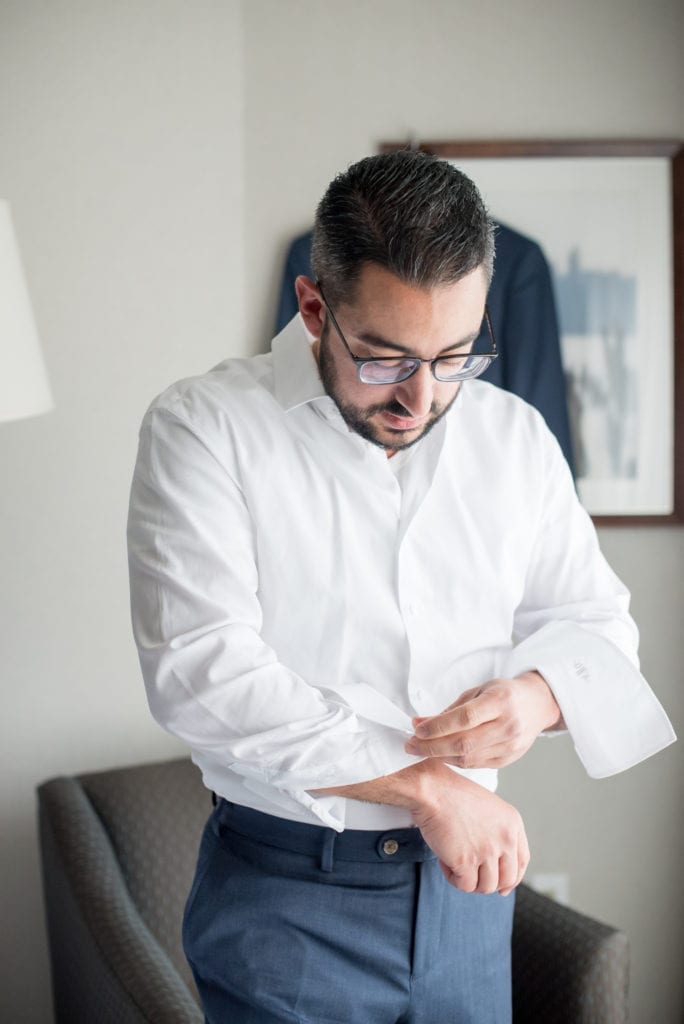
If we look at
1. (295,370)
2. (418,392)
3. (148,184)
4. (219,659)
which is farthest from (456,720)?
(148,184)

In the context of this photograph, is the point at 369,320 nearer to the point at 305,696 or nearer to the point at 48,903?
the point at 305,696

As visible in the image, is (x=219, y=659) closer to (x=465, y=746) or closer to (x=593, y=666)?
(x=465, y=746)

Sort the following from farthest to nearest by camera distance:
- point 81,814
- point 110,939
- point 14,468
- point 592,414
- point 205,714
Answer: point 592,414 < point 14,468 < point 81,814 < point 110,939 < point 205,714

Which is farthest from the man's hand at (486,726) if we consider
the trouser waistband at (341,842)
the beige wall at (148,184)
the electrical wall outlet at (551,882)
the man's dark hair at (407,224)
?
the electrical wall outlet at (551,882)

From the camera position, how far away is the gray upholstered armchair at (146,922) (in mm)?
1615

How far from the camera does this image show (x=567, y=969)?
5.42 ft

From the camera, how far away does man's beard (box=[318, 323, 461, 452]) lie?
1144mm

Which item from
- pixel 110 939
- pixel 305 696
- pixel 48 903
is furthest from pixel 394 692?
pixel 48 903

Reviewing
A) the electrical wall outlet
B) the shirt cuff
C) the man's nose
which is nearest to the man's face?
the man's nose

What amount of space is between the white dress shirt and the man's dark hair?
6.2 inches

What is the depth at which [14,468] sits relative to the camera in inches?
88.0

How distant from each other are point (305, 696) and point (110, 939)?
0.90 metres

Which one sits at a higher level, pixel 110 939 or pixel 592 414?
pixel 592 414

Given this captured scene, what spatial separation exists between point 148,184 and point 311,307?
119 centimetres
